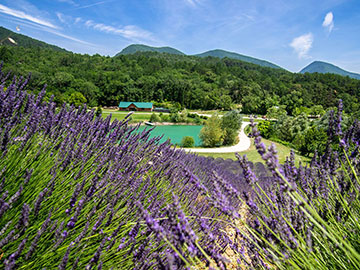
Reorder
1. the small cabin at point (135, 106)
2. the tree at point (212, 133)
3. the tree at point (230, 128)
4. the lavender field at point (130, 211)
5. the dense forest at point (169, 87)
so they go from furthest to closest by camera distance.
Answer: the small cabin at point (135, 106), the dense forest at point (169, 87), the tree at point (230, 128), the tree at point (212, 133), the lavender field at point (130, 211)

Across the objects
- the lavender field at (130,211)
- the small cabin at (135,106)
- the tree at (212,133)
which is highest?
the lavender field at (130,211)

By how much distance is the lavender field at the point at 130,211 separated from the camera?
0.76 m

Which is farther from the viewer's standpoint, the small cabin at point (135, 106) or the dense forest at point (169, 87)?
the small cabin at point (135, 106)

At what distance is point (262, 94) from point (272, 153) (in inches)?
2885

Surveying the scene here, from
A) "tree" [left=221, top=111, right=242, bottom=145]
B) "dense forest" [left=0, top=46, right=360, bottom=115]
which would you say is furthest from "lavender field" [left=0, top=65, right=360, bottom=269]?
"dense forest" [left=0, top=46, right=360, bottom=115]

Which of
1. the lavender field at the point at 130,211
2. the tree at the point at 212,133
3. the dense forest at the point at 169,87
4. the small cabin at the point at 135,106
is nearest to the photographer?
the lavender field at the point at 130,211

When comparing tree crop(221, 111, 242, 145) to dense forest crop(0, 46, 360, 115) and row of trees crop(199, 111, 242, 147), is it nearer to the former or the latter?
row of trees crop(199, 111, 242, 147)

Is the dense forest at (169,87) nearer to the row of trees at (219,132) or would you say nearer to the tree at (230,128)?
the tree at (230,128)

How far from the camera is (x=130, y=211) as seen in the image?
1.37m

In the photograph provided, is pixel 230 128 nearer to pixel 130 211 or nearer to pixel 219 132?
pixel 219 132

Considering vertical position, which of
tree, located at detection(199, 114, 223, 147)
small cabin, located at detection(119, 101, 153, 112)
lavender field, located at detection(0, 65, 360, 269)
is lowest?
small cabin, located at detection(119, 101, 153, 112)

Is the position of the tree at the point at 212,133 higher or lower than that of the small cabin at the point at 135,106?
higher

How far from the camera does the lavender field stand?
29.9 inches

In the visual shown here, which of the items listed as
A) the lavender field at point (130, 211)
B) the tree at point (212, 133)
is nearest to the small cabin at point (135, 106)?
the tree at point (212, 133)
